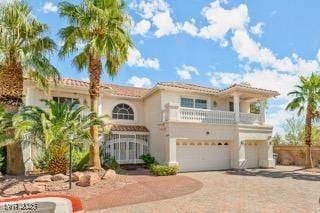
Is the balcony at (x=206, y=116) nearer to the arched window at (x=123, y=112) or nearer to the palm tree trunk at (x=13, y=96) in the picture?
the arched window at (x=123, y=112)

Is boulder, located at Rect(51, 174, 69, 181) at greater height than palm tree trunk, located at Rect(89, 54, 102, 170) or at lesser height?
lesser

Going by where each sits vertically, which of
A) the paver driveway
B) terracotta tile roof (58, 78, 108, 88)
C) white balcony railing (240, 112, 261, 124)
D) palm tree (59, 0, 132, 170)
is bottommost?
the paver driveway

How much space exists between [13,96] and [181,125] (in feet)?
39.1

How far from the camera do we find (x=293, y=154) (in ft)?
111

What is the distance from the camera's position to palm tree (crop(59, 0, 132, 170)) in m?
18.8

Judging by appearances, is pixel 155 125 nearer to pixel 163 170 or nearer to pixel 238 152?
pixel 163 170

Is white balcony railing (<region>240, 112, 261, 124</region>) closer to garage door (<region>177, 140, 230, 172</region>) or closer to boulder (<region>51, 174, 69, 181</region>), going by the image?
garage door (<region>177, 140, 230, 172</region>)

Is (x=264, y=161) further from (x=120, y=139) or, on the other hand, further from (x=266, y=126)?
(x=120, y=139)

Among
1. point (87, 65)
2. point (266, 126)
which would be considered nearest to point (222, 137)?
point (266, 126)

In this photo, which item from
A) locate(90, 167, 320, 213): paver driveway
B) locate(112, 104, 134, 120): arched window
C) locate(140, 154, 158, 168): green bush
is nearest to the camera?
locate(90, 167, 320, 213): paver driveway

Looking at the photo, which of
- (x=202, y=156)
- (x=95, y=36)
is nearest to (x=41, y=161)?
(x=95, y=36)

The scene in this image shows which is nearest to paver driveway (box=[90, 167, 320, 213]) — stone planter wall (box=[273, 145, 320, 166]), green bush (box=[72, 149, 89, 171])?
green bush (box=[72, 149, 89, 171])

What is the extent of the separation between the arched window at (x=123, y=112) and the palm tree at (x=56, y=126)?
27.5 feet

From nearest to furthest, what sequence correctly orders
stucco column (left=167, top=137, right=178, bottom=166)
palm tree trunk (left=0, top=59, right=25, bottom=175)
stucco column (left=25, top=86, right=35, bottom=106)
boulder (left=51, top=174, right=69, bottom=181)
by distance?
boulder (left=51, top=174, right=69, bottom=181), palm tree trunk (left=0, top=59, right=25, bottom=175), stucco column (left=25, top=86, right=35, bottom=106), stucco column (left=167, top=137, right=178, bottom=166)
